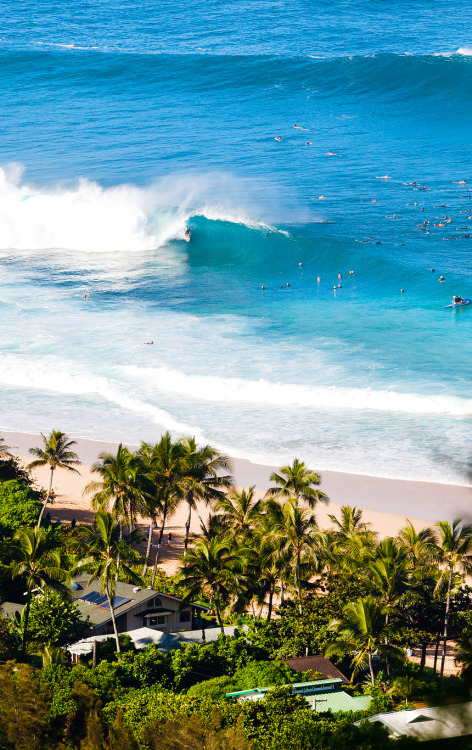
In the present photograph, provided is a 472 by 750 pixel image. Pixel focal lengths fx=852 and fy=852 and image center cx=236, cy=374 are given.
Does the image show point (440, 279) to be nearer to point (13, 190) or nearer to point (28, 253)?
point (28, 253)

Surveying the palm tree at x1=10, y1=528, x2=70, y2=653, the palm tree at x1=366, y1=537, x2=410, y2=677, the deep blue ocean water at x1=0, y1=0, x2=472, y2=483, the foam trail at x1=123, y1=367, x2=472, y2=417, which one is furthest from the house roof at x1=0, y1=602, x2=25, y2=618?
the foam trail at x1=123, y1=367, x2=472, y2=417

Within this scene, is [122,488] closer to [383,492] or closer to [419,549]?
[419,549]

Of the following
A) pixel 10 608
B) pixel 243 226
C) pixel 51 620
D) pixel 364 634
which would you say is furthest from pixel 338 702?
pixel 243 226

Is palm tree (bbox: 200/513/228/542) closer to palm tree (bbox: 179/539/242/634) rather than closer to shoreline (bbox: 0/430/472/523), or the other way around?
palm tree (bbox: 179/539/242/634)

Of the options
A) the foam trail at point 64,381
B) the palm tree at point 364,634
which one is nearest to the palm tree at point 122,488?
the palm tree at point 364,634

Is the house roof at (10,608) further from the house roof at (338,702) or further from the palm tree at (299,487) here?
the house roof at (338,702)
